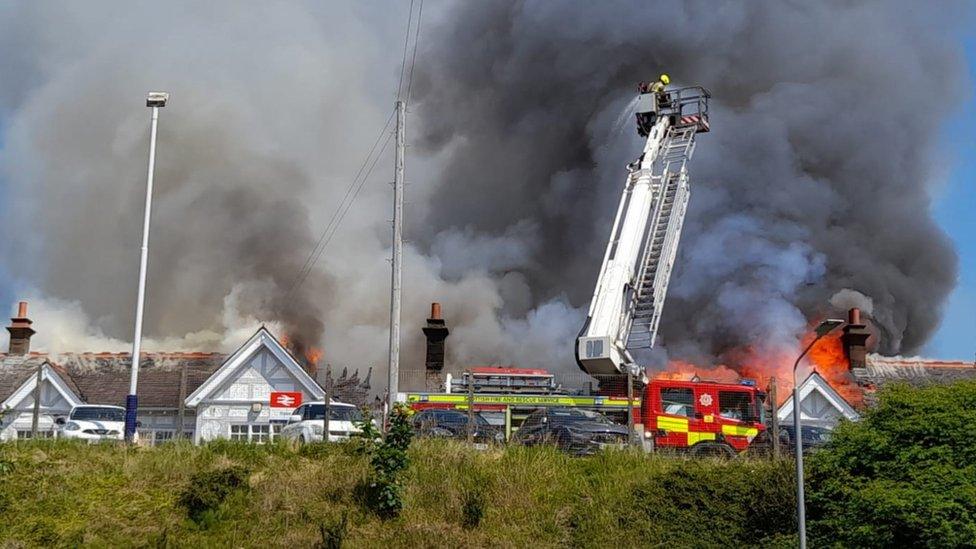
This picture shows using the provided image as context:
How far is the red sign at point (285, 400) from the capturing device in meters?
32.3

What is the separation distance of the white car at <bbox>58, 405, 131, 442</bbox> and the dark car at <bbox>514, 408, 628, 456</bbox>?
11.7m

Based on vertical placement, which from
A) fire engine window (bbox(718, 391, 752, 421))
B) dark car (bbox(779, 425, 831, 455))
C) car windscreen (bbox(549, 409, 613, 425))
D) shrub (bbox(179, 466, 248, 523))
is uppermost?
fire engine window (bbox(718, 391, 752, 421))

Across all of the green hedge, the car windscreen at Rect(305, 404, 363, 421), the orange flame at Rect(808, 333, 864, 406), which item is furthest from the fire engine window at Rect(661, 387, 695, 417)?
the orange flame at Rect(808, 333, 864, 406)

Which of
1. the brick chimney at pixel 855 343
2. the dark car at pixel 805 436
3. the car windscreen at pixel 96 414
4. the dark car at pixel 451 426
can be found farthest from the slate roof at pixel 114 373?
the brick chimney at pixel 855 343

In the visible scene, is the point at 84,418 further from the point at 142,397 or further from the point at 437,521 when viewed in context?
the point at 437,521

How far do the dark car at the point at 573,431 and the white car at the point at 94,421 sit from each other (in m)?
11.7

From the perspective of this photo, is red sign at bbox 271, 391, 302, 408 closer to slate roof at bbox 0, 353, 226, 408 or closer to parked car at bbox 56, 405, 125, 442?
slate roof at bbox 0, 353, 226, 408

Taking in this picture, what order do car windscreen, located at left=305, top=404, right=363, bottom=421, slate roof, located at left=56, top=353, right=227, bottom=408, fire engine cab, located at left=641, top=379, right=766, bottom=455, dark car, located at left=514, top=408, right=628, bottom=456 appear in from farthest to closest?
slate roof, located at left=56, top=353, right=227, bottom=408
car windscreen, located at left=305, top=404, right=363, bottom=421
fire engine cab, located at left=641, top=379, right=766, bottom=455
dark car, located at left=514, top=408, right=628, bottom=456

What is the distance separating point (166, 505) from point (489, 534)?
5182mm

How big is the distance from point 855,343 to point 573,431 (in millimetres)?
18179

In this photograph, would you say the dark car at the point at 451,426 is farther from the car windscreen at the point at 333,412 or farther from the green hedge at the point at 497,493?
the car windscreen at the point at 333,412

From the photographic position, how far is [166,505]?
16.2 metres

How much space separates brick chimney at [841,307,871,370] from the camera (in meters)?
35.3

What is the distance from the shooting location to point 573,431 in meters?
21.1
